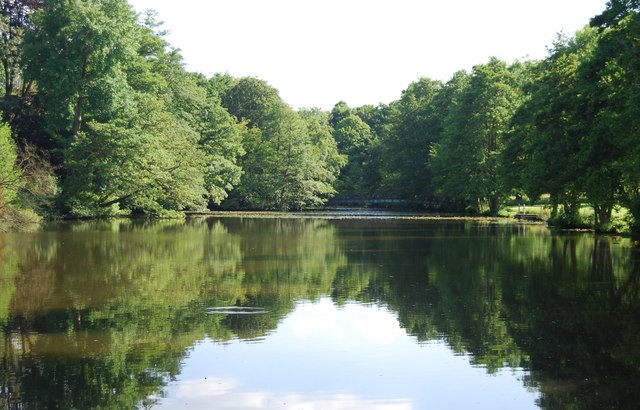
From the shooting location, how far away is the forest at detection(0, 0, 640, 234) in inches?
1357

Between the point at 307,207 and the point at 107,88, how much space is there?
37627mm

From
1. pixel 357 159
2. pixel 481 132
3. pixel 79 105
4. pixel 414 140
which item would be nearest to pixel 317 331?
pixel 79 105

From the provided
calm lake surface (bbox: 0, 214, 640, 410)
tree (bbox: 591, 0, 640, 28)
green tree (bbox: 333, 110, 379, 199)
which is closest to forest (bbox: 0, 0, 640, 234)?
tree (bbox: 591, 0, 640, 28)

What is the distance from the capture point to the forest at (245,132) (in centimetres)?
3447

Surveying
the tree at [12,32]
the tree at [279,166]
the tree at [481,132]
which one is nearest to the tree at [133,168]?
the tree at [12,32]

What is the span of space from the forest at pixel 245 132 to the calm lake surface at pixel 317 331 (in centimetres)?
993

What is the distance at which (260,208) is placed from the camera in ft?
254

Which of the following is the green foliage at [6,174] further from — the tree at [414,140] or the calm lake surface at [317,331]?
the tree at [414,140]

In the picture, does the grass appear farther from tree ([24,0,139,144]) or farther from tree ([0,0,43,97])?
tree ([0,0,43,97])

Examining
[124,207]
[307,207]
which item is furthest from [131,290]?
[307,207]

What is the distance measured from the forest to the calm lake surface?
993 cm

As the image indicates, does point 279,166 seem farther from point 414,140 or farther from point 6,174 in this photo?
point 6,174

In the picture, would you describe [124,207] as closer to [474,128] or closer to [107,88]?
[107,88]

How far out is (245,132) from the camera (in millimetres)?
78375
